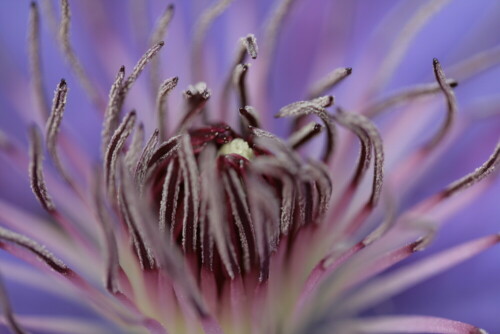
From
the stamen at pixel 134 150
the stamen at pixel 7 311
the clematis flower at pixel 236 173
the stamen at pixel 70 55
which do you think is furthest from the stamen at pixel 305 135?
the stamen at pixel 7 311

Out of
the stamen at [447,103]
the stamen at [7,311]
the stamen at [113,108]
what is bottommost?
the stamen at [7,311]

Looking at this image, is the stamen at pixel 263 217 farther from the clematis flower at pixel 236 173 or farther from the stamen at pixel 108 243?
the stamen at pixel 108 243

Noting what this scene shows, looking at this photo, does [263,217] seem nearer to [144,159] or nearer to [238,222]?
[238,222]

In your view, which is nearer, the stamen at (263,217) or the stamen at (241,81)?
the stamen at (263,217)

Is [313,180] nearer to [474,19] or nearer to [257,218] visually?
[257,218]

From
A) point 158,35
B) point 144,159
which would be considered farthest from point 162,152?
point 158,35

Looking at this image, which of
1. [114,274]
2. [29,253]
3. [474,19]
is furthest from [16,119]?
[474,19]
